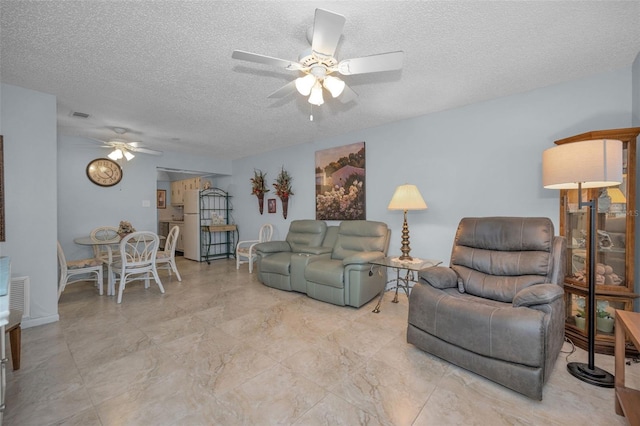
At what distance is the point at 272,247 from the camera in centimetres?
421

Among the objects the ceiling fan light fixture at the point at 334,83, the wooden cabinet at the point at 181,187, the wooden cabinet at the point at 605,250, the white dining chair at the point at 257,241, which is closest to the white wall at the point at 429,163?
the wooden cabinet at the point at 605,250

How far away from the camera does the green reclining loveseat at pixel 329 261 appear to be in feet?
10.2

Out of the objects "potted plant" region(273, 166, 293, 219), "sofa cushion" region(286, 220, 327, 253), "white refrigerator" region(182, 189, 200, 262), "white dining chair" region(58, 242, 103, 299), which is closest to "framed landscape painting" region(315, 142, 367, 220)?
"sofa cushion" region(286, 220, 327, 253)

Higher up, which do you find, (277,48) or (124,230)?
(277,48)

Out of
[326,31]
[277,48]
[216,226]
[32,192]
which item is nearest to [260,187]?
[216,226]

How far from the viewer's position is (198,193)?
5.94 metres

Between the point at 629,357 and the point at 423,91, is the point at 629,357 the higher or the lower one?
the lower one

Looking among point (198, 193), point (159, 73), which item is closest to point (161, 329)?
point (159, 73)

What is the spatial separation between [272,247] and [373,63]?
10.3ft

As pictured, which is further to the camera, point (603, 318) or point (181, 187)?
point (181, 187)

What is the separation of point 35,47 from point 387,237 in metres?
3.84

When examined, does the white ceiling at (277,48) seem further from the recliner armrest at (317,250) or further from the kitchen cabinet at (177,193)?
the kitchen cabinet at (177,193)

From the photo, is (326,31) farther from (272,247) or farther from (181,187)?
(181,187)

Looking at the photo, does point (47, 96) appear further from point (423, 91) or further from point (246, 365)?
point (423, 91)
